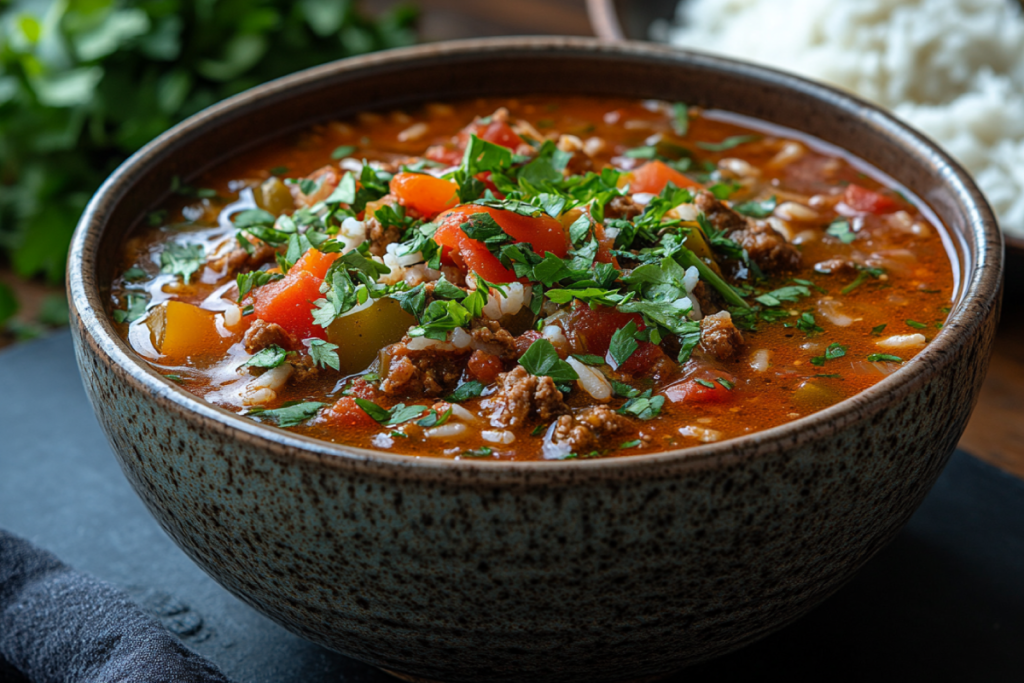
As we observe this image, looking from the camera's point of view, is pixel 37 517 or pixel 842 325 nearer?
pixel 842 325

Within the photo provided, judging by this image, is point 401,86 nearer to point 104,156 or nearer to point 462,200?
point 462,200

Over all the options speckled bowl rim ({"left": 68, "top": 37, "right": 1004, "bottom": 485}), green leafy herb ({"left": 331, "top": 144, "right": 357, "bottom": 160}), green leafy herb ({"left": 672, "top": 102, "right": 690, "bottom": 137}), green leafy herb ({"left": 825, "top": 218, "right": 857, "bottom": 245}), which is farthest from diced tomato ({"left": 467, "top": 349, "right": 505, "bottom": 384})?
green leafy herb ({"left": 672, "top": 102, "right": 690, "bottom": 137})

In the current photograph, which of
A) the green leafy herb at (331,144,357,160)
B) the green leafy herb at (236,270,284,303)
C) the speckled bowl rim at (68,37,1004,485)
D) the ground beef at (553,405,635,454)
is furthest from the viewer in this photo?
the green leafy herb at (331,144,357,160)

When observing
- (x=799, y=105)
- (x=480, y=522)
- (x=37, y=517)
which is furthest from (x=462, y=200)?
(x=37, y=517)

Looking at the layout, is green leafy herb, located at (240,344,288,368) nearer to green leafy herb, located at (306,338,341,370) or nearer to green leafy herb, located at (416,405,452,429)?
green leafy herb, located at (306,338,341,370)

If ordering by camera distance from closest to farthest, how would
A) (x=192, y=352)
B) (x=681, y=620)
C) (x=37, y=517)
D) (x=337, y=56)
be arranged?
(x=681, y=620) < (x=192, y=352) < (x=37, y=517) < (x=337, y=56)

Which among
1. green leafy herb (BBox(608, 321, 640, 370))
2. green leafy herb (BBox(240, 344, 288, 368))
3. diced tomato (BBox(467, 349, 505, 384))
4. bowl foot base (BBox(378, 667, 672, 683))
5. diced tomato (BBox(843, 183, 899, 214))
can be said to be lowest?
bowl foot base (BBox(378, 667, 672, 683))

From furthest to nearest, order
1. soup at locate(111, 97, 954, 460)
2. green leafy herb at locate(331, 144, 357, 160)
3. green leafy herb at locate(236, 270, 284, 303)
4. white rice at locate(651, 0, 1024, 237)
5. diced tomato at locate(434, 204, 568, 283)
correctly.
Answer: white rice at locate(651, 0, 1024, 237)
green leafy herb at locate(331, 144, 357, 160)
green leafy herb at locate(236, 270, 284, 303)
diced tomato at locate(434, 204, 568, 283)
soup at locate(111, 97, 954, 460)

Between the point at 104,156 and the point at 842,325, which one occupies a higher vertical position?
the point at 842,325
